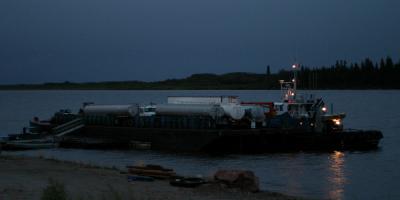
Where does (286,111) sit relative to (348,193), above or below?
above

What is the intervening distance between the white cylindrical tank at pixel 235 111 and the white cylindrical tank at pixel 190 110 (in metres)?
0.43

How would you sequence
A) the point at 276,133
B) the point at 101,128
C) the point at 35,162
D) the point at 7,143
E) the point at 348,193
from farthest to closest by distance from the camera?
→ 1. the point at 101,128
2. the point at 7,143
3. the point at 276,133
4. the point at 35,162
5. the point at 348,193

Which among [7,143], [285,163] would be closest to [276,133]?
[285,163]

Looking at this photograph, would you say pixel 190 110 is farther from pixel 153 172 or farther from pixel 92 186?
pixel 92 186

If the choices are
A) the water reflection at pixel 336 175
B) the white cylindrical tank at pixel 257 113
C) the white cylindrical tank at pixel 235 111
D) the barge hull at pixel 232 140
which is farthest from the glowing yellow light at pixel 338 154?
the white cylindrical tank at pixel 235 111

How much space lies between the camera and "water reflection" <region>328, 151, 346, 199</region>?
2791 cm

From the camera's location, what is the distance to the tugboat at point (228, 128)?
138 ft

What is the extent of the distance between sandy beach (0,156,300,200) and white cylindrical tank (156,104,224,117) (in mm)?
15210

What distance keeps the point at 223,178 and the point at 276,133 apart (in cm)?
1903

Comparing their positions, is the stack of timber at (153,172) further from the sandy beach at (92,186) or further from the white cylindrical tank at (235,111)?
the white cylindrical tank at (235,111)

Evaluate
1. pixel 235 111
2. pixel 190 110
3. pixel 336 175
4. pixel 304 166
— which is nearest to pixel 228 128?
pixel 235 111

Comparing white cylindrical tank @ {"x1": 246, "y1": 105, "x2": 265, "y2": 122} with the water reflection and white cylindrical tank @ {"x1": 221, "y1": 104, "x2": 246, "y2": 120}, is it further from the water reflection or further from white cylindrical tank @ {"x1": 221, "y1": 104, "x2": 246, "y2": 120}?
the water reflection

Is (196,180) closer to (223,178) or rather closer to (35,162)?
(223,178)

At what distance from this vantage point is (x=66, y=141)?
159ft
